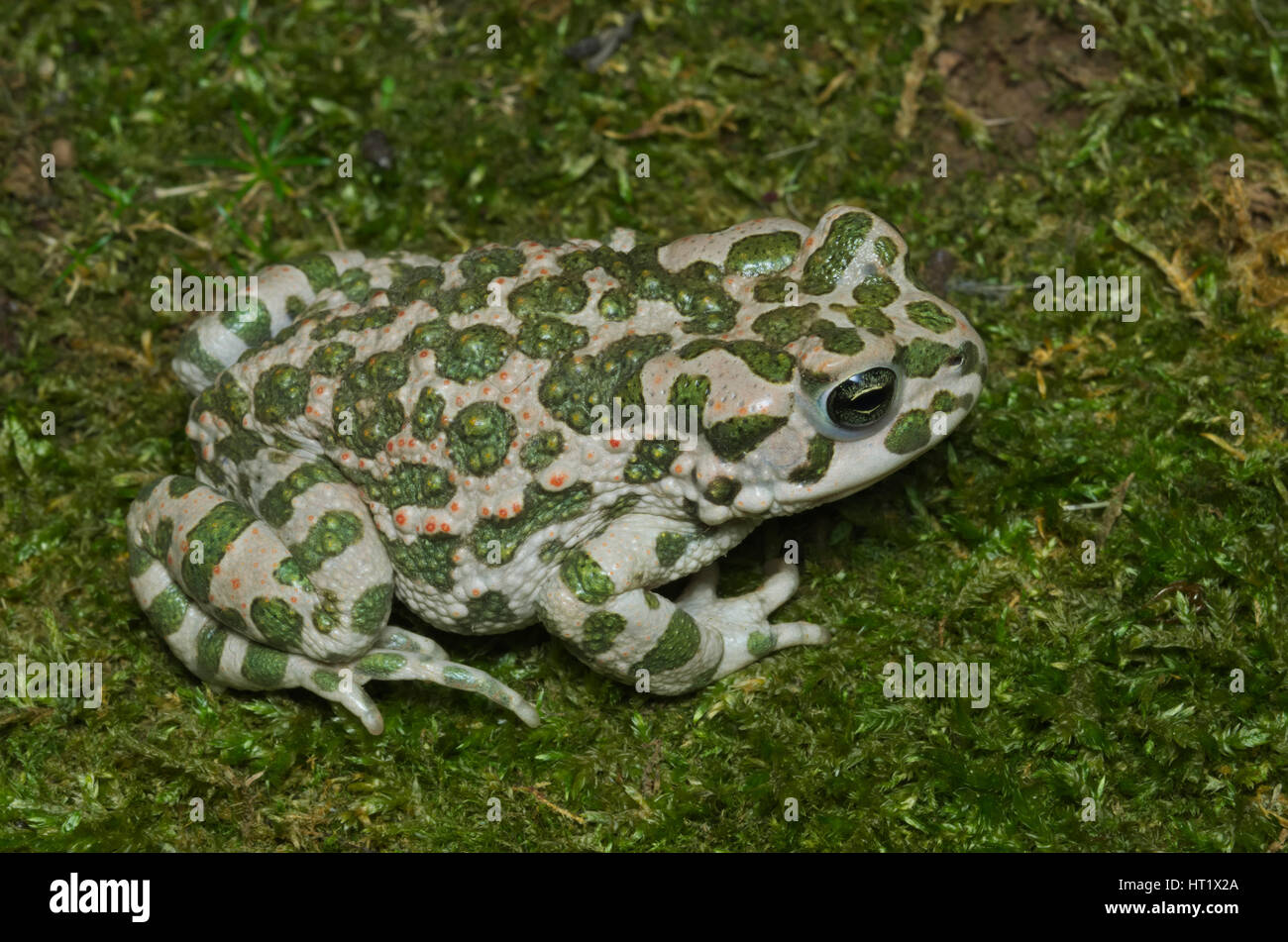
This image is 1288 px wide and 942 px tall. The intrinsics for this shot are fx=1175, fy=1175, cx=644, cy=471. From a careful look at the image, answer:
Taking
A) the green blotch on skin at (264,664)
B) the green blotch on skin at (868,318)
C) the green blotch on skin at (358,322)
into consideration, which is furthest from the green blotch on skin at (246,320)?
the green blotch on skin at (868,318)

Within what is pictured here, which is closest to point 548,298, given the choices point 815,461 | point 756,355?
point 756,355

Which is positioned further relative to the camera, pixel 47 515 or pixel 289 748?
pixel 47 515

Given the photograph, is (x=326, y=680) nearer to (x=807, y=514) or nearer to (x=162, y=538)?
(x=162, y=538)

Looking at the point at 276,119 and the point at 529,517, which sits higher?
the point at 276,119

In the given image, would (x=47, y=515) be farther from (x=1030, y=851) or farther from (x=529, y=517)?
(x=1030, y=851)

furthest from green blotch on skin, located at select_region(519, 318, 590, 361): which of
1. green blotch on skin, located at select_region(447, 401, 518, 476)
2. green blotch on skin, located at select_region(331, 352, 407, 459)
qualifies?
green blotch on skin, located at select_region(331, 352, 407, 459)
